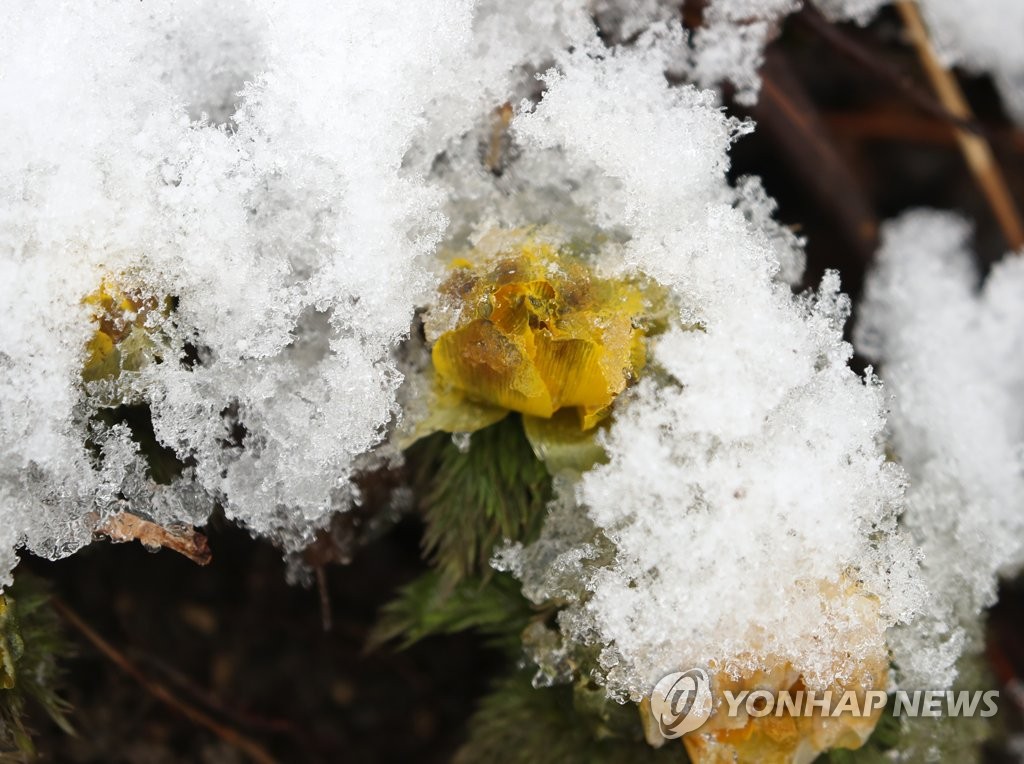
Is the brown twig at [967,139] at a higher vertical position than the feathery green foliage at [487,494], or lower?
higher

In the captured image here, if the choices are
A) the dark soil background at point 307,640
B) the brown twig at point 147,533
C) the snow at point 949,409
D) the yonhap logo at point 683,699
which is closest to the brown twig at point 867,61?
the dark soil background at point 307,640

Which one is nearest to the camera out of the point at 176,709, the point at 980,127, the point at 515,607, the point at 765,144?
the point at 515,607

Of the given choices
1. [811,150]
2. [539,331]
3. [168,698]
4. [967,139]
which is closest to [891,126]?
[967,139]

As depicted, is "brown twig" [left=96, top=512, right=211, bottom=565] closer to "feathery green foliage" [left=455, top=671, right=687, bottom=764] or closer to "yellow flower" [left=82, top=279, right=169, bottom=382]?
"yellow flower" [left=82, top=279, right=169, bottom=382]

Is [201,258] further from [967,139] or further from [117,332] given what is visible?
[967,139]

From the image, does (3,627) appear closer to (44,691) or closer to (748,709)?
(44,691)

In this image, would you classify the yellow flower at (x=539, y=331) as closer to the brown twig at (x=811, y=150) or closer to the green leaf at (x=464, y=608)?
the green leaf at (x=464, y=608)

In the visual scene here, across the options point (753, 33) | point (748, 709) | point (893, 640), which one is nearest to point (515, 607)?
point (748, 709)
